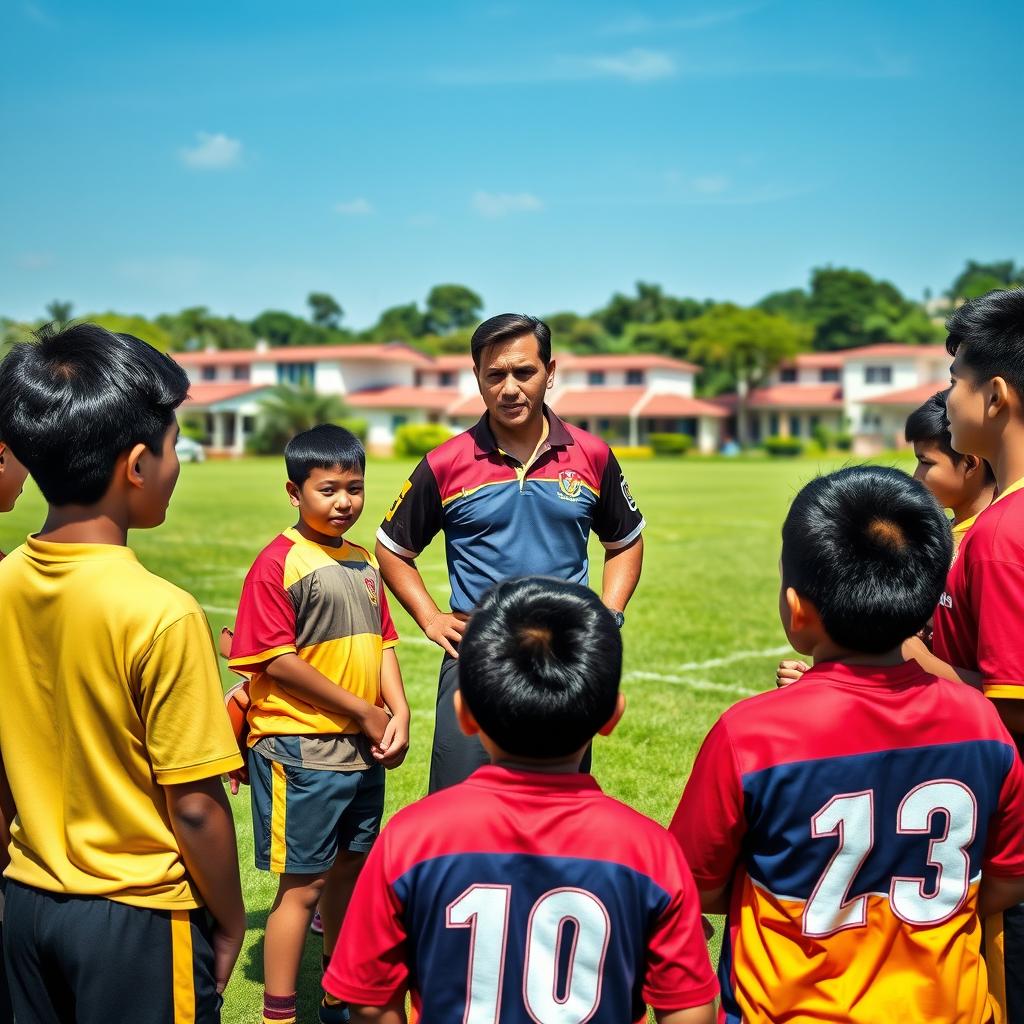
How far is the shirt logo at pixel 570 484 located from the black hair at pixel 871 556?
192 centimetres

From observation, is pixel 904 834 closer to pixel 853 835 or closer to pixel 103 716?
pixel 853 835

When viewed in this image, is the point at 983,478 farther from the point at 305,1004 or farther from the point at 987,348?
the point at 305,1004

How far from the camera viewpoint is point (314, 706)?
3.64 metres

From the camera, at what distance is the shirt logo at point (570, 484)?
4.13 m

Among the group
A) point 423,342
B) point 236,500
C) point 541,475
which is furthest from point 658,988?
point 423,342

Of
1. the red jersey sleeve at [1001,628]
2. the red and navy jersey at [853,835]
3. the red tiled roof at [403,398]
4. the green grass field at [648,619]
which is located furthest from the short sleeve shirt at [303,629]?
the red tiled roof at [403,398]

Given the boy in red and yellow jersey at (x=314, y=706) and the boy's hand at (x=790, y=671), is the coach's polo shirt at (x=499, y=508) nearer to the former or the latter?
the boy in red and yellow jersey at (x=314, y=706)

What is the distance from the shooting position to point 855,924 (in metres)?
2.14

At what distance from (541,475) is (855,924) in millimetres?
2281

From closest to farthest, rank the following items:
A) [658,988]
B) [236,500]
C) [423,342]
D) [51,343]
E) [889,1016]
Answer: [658,988]
[889,1016]
[51,343]
[236,500]
[423,342]

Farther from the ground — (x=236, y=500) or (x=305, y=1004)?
(x=236, y=500)

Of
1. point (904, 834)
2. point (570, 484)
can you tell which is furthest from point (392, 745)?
point (904, 834)

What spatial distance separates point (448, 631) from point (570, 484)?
78cm

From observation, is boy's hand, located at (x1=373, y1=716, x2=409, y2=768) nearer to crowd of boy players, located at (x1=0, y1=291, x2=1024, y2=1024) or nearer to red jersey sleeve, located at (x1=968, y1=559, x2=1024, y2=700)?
crowd of boy players, located at (x1=0, y1=291, x2=1024, y2=1024)
